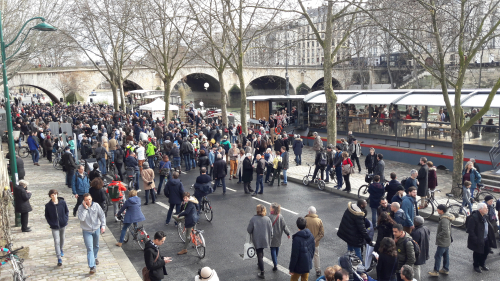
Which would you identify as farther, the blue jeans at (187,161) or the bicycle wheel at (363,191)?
the blue jeans at (187,161)

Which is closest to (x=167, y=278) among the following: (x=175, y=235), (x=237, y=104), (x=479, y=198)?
(x=175, y=235)

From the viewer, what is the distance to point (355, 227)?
7816 mm

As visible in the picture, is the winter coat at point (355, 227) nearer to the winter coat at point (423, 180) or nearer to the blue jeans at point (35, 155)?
the winter coat at point (423, 180)

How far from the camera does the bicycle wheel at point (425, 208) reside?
11688 millimetres

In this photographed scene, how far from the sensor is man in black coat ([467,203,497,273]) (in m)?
7.96

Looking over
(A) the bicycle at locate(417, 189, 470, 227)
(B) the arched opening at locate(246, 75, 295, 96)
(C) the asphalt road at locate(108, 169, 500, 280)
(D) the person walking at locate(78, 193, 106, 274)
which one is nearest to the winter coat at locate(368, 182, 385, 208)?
(C) the asphalt road at locate(108, 169, 500, 280)

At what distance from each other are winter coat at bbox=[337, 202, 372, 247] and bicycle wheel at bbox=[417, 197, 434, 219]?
464cm

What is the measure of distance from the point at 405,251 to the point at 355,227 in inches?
49.4

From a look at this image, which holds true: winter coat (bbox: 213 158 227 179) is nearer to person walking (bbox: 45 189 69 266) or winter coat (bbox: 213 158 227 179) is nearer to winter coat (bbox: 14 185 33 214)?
winter coat (bbox: 14 185 33 214)

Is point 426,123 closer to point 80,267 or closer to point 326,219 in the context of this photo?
point 326,219

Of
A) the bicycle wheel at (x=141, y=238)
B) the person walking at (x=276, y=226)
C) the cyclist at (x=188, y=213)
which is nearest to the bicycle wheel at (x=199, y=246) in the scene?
the cyclist at (x=188, y=213)

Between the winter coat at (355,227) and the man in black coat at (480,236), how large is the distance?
203 centimetres

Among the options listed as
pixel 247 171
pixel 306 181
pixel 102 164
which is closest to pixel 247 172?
pixel 247 171

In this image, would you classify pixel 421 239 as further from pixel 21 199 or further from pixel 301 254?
pixel 21 199
